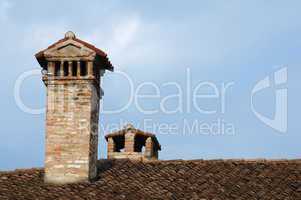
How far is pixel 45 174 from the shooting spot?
1631cm

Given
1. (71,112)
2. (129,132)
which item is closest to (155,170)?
(71,112)

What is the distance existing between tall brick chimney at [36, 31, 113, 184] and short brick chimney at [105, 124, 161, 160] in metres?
4.59

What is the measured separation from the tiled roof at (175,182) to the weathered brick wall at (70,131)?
0.31 m

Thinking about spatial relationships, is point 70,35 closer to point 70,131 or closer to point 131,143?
point 70,131

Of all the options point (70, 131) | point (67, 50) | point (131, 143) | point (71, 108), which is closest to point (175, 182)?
point (70, 131)

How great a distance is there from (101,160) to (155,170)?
4.61ft

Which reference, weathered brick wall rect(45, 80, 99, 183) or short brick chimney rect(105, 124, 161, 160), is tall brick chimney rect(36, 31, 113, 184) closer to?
weathered brick wall rect(45, 80, 99, 183)

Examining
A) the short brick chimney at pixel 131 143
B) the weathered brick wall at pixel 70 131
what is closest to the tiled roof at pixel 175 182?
the weathered brick wall at pixel 70 131

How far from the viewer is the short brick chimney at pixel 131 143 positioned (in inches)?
852

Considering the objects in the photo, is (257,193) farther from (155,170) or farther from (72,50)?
(72,50)

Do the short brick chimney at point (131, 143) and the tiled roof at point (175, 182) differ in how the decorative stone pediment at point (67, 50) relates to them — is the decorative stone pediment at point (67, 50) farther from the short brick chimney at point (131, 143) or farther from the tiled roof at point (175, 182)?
the short brick chimney at point (131, 143)

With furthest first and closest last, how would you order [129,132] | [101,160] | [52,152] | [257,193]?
1. [129,132]
2. [101,160]
3. [52,152]
4. [257,193]

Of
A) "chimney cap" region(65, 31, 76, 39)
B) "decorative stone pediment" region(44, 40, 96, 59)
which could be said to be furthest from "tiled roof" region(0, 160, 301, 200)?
"chimney cap" region(65, 31, 76, 39)

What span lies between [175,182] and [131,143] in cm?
607
